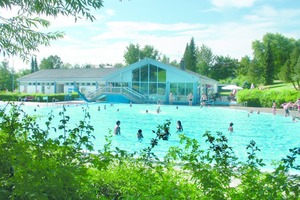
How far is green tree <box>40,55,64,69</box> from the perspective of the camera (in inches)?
3164

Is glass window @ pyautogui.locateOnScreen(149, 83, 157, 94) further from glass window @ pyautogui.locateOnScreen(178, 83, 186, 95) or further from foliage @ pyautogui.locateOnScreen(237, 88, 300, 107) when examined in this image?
foliage @ pyautogui.locateOnScreen(237, 88, 300, 107)

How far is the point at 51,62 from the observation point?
81750 millimetres

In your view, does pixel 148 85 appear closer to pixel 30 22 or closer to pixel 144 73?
pixel 144 73

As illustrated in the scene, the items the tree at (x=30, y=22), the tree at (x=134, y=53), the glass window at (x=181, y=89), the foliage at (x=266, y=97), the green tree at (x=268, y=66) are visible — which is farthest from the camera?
the tree at (x=134, y=53)

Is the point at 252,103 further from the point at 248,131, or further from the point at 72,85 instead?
the point at 72,85

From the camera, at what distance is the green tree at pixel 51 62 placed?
80.4m

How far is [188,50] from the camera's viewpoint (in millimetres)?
77750

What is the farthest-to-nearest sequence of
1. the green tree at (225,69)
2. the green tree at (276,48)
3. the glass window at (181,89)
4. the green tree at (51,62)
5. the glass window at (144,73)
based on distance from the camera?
1. the green tree at (51,62)
2. the green tree at (225,69)
3. the green tree at (276,48)
4. the glass window at (144,73)
5. the glass window at (181,89)

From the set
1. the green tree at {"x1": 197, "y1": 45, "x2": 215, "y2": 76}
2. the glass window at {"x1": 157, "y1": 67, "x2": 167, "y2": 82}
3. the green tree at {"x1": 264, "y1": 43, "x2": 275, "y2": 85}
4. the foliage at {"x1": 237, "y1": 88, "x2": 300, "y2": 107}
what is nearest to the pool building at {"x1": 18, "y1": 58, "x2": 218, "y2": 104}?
the glass window at {"x1": 157, "y1": 67, "x2": 167, "y2": 82}

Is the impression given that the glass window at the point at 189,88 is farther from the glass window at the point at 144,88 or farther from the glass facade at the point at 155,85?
the glass window at the point at 144,88

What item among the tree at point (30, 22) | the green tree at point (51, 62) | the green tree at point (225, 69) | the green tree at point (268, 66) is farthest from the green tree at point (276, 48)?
the tree at point (30, 22)

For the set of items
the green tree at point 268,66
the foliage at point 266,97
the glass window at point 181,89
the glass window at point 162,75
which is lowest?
the foliage at point 266,97

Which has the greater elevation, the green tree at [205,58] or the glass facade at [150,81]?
the green tree at [205,58]

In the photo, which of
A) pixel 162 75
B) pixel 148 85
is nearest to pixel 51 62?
pixel 148 85
